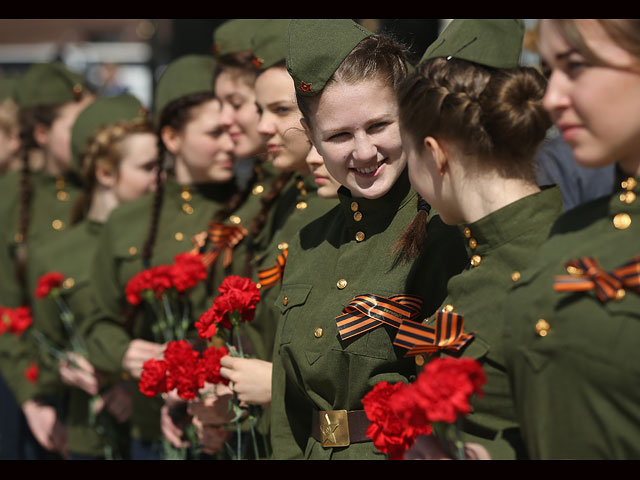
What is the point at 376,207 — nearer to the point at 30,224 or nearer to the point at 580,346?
the point at 580,346

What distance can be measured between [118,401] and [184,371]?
1.74m

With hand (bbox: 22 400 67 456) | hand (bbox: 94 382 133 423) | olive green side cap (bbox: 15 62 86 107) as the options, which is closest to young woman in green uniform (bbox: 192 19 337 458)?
hand (bbox: 94 382 133 423)

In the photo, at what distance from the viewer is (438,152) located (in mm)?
2184

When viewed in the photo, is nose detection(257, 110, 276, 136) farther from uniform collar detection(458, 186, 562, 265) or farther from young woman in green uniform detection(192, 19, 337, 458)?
uniform collar detection(458, 186, 562, 265)

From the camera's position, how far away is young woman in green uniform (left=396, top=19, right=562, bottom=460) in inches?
82.6

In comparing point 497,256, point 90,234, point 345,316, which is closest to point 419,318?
point 345,316

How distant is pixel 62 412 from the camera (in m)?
5.38

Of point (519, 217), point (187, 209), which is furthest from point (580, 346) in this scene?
point (187, 209)

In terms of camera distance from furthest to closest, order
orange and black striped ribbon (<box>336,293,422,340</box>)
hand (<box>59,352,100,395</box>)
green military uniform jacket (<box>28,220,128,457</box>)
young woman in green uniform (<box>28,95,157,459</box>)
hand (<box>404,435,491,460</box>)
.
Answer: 1. green military uniform jacket (<box>28,220,128,457</box>)
2. young woman in green uniform (<box>28,95,157,459</box>)
3. hand (<box>59,352,100,395</box>)
4. orange and black striped ribbon (<box>336,293,422,340</box>)
5. hand (<box>404,435,491,460</box>)

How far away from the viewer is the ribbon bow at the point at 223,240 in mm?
3885

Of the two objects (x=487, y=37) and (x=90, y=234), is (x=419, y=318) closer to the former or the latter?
(x=487, y=37)

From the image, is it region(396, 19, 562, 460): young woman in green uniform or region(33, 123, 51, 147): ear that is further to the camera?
region(33, 123, 51, 147): ear

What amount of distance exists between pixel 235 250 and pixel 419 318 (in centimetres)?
155

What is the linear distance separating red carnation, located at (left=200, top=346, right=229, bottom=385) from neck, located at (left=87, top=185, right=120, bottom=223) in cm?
221
